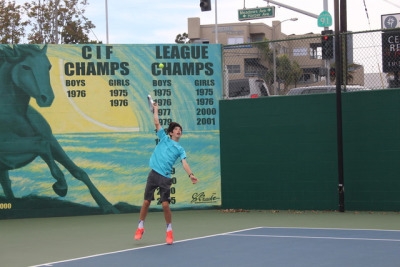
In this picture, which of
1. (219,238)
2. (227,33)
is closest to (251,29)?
(227,33)

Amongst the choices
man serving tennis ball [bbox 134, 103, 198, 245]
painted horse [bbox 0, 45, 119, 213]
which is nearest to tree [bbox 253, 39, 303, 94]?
painted horse [bbox 0, 45, 119, 213]

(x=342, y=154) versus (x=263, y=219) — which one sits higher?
(x=342, y=154)

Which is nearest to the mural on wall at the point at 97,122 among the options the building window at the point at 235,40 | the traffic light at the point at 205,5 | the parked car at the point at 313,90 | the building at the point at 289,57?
the building at the point at 289,57

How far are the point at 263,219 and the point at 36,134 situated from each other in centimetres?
498

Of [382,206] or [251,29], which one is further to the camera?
[251,29]

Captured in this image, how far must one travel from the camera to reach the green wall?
1532 cm

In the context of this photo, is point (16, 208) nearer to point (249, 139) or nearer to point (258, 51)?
point (249, 139)

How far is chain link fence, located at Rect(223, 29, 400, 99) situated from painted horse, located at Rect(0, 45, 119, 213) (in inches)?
156

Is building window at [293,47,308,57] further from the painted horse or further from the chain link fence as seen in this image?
the painted horse

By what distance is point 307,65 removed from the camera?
1627 centimetres

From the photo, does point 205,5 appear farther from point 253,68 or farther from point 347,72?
point 347,72

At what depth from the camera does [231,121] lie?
16609 mm

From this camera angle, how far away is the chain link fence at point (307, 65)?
50.2 ft

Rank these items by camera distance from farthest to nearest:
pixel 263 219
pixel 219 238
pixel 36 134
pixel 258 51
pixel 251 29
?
1. pixel 251 29
2. pixel 258 51
3. pixel 36 134
4. pixel 263 219
5. pixel 219 238
